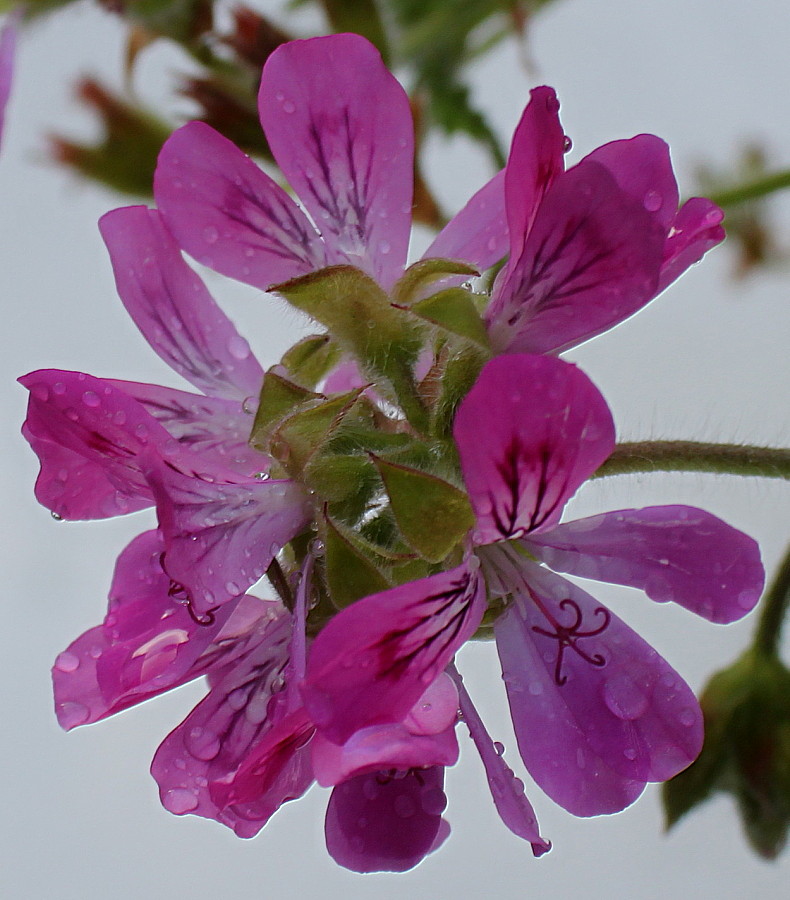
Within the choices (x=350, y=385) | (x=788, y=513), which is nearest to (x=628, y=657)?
(x=350, y=385)

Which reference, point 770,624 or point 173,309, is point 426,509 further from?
point 770,624

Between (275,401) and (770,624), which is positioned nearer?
(275,401)

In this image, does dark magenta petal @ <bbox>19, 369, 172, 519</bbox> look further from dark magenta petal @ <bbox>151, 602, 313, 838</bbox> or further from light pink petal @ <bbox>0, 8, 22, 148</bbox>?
light pink petal @ <bbox>0, 8, 22, 148</bbox>

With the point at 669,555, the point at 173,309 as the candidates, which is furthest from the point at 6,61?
the point at 669,555

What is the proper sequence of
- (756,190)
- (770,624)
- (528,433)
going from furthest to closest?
(756,190), (770,624), (528,433)

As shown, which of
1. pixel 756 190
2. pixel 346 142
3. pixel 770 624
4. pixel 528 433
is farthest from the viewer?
pixel 756 190

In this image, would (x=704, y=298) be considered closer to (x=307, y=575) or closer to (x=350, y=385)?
(x=350, y=385)

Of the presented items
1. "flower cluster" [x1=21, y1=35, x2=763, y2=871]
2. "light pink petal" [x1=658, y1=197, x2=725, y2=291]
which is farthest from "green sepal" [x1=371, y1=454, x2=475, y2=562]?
→ "light pink petal" [x1=658, y1=197, x2=725, y2=291]

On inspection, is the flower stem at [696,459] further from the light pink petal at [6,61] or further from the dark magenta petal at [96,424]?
the light pink petal at [6,61]
